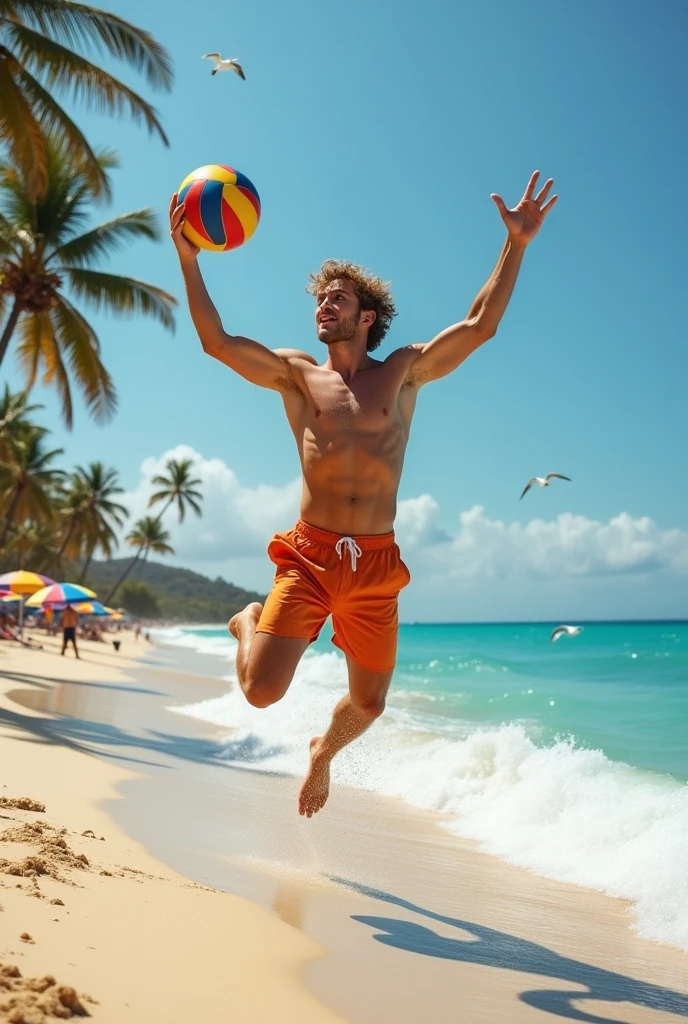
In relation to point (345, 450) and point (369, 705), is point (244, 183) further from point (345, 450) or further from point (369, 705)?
point (369, 705)

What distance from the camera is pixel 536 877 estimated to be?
6211 millimetres

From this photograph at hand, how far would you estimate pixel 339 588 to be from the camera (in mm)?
4559

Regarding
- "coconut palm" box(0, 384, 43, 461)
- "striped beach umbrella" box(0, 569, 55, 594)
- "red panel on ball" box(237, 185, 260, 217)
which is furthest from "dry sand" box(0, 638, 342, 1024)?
"coconut palm" box(0, 384, 43, 461)

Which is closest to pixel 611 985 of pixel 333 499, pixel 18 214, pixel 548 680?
pixel 333 499

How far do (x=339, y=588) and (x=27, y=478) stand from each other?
40.6m

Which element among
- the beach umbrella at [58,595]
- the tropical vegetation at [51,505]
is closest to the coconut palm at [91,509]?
the tropical vegetation at [51,505]

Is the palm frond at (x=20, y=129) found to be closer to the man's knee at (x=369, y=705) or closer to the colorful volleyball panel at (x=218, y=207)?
the colorful volleyball panel at (x=218, y=207)

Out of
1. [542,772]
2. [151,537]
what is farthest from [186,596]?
[542,772]

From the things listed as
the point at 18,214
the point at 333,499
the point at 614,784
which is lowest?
the point at 614,784

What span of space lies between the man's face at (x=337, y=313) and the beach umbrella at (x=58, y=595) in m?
21.1

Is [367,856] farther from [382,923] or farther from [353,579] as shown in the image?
[353,579]

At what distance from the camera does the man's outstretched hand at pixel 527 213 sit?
4.64 metres

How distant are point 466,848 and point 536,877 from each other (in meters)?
0.82

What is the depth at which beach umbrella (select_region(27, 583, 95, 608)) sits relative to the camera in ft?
80.3
